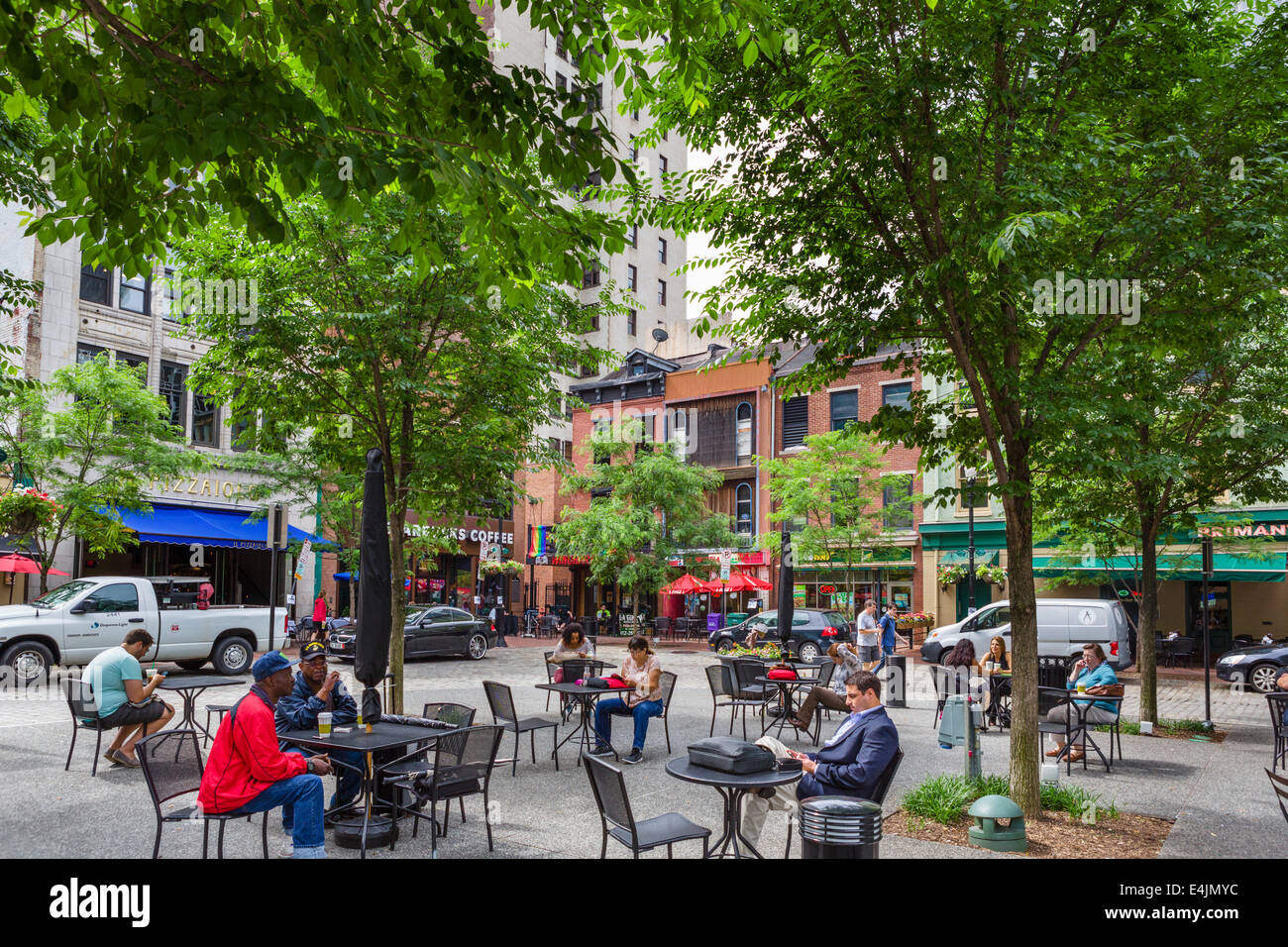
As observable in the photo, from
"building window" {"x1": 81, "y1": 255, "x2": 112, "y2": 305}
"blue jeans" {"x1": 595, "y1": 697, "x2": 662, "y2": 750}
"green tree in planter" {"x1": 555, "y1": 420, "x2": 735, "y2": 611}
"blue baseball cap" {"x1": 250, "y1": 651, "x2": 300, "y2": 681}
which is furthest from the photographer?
"green tree in planter" {"x1": 555, "y1": 420, "x2": 735, "y2": 611}

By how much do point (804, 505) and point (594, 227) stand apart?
25939mm

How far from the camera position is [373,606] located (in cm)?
771

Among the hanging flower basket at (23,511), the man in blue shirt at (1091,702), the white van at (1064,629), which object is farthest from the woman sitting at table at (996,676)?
the hanging flower basket at (23,511)

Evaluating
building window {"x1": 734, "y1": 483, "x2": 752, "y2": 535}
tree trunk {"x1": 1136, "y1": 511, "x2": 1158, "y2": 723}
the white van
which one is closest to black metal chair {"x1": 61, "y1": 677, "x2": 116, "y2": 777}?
tree trunk {"x1": 1136, "y1": 511, "x2": 1158, "y2": 723}

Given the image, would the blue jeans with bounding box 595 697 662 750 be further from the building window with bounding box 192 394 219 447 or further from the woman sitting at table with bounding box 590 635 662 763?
the building window with bounding box 192 394 219 447

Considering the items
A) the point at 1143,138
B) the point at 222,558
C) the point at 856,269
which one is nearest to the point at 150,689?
the point at 856,269

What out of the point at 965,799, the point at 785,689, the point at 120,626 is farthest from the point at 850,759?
the point at 120,626

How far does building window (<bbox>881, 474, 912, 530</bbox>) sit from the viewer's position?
102 feet

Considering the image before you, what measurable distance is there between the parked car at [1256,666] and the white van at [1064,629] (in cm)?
207

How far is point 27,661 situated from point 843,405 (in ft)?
99.0

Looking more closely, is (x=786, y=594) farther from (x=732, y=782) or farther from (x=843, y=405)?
(x=843, y=405)

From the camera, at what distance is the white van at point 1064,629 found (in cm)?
2212

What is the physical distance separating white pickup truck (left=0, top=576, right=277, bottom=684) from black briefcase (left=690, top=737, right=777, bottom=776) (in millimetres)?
14749
